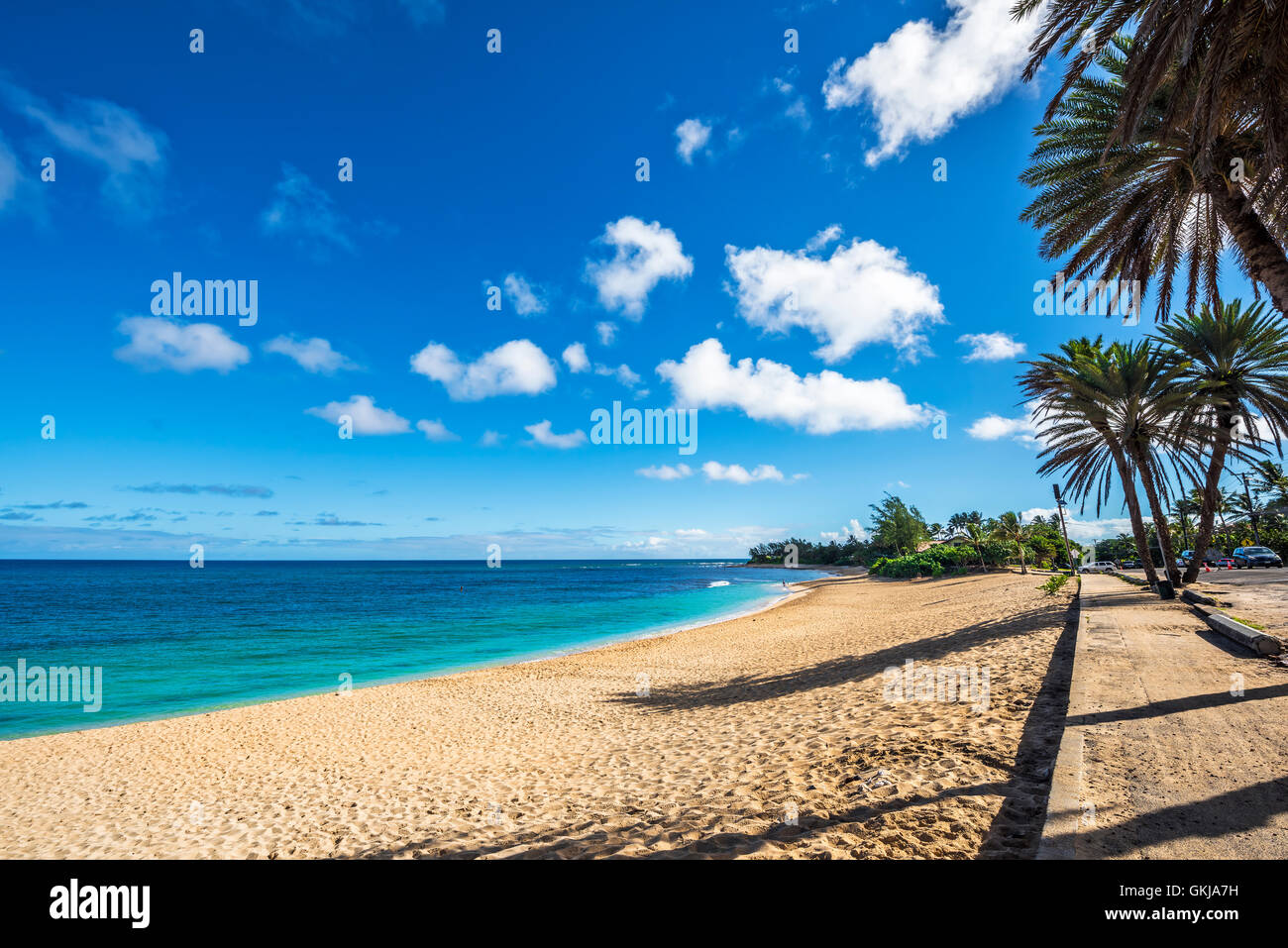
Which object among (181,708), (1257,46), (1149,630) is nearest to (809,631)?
(1149,630)

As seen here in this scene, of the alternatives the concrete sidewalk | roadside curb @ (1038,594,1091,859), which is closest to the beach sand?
roadside curb @ (1038,594,1091,859)

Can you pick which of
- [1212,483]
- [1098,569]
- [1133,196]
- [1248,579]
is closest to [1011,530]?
[1098,569]

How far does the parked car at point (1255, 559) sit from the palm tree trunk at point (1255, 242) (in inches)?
1789

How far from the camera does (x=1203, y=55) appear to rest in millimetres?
8297

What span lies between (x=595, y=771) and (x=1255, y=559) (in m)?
56.8

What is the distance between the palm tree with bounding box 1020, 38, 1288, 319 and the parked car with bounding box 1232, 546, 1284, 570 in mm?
41827

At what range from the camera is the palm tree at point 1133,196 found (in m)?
10.4

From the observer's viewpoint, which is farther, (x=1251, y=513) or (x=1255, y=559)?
(x=1251, y=513)

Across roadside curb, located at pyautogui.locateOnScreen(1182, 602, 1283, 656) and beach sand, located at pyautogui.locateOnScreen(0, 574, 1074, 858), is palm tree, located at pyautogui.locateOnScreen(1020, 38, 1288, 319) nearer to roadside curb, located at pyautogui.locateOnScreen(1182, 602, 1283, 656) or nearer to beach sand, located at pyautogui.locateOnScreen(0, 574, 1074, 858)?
roadside curb, located at pyautogui.locateOnScreen(1182, 602, 1283, 656)

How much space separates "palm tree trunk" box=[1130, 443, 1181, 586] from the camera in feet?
65.0

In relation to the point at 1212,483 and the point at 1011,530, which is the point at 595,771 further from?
the point at 1011,530

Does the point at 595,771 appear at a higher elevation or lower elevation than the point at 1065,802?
lower

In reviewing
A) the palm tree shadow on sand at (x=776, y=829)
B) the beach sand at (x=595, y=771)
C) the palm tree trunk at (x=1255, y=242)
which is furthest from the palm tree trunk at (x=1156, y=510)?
the palm tree shadow on sand at (x=776, y=829)

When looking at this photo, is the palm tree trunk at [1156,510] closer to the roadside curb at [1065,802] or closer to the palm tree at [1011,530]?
the roadside curb at [1065,802]
